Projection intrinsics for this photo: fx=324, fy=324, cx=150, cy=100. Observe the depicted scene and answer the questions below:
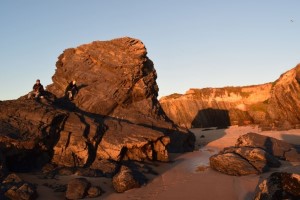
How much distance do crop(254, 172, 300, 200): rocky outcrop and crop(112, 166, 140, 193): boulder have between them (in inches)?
206

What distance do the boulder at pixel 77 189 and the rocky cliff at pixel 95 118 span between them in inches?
95.9

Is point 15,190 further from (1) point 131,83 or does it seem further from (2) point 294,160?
(2) point 294,160

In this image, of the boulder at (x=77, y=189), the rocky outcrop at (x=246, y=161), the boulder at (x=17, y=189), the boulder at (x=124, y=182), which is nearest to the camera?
the boulder at (x=17, y=189)

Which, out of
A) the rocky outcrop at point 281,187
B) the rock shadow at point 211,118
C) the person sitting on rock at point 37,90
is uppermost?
the person sitting on rock at point 37,90

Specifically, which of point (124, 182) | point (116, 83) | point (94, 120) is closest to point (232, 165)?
point (124, 182)

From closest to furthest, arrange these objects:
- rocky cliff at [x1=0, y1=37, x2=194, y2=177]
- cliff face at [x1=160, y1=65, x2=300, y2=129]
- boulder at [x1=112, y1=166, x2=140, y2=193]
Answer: boulder at [x1=112, y1=166, x2=140, y2=193] < rocky cliff at [x1=0, y1=37, x2=194, y2=177] < cliff face at [x1=160, y1=65, x2=300, y2=129]

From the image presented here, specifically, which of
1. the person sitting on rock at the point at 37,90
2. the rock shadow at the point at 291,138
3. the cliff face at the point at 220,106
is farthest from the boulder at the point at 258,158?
the cliff face at the point at 220,106

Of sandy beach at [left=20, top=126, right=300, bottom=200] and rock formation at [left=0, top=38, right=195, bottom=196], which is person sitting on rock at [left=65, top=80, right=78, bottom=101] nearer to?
Result: rock formation at [left=0, top=38, right=195, bottom=196]

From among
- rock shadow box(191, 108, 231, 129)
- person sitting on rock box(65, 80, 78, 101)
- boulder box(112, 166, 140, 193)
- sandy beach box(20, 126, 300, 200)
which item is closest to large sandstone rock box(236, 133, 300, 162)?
A: sandy beach box(20, 126, 300, 200)

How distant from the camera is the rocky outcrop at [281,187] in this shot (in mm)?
7016

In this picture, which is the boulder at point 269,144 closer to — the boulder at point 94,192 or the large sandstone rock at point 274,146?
the large sandstone rock at point 274,146

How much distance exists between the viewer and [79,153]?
14172 millimetres

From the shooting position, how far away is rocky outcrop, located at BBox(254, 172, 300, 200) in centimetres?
702

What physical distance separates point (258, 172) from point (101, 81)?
33.4 ft
